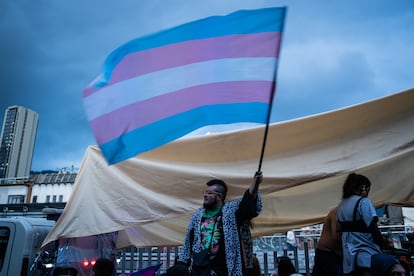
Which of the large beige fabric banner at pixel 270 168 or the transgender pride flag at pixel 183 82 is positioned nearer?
the transgender pride flag at pixel 183 82

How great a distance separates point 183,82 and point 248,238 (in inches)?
65.9

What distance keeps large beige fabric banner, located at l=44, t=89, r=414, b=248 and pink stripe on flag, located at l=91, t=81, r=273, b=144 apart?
108 cm

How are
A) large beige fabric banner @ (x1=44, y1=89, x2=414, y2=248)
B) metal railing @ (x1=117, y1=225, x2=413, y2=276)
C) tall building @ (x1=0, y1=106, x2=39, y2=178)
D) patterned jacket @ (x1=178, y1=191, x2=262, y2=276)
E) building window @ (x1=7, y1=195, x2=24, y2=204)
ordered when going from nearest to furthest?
patterned jacket @ (x1=178, y1=191, x2=262, y2=276), large beige fabric banner @ (x1=44, y1=89, x2=414, y2=248), metal railing @ (x1=117, y1=225, x2=413, y2=276), building window @ (x1=7, y1=195, x2=24, y2=204), tall building @ (x1=0, y1=106, x2=39, y2=178)

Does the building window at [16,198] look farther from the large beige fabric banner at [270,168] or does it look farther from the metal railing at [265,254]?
the large beige fabric banner at [270,168]

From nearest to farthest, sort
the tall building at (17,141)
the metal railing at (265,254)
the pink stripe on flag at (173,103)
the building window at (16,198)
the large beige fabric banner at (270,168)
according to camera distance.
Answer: the pink stripe on flag at (173,103) < the large beige fabric banner at (270,168) < the metal railing at (265,254) < the building window at (16,198) < the tall building at (17,141)

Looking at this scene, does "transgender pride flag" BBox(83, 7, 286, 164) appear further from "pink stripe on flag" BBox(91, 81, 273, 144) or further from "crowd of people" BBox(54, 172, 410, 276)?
"crowd of people" BBox(54, 172, 410, 276)

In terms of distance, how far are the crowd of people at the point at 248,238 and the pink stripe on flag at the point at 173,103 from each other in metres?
0.74

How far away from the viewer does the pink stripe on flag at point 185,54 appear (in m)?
3.23

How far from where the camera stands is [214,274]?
335 centimetres

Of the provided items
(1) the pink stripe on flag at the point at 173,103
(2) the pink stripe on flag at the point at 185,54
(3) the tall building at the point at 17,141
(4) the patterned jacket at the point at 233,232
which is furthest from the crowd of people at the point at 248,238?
(3) the tall building at the point at 17,141

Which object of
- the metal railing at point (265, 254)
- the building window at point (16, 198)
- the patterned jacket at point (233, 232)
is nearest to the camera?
the patterned jacket at point (233, 232)

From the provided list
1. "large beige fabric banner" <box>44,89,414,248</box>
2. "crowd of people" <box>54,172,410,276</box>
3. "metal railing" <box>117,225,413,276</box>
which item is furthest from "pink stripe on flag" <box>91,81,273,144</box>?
"metal railing" <box>117,225,413,276</box>

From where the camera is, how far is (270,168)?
4.07 meters

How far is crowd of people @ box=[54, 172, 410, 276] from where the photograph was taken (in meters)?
3.28
